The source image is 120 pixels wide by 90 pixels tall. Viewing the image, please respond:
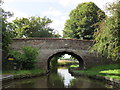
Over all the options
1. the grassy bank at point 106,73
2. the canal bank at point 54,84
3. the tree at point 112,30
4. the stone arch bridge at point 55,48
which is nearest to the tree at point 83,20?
the stone arch bridge at point 55,48

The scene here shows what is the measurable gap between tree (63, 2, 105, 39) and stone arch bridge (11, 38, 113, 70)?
775 centimetres

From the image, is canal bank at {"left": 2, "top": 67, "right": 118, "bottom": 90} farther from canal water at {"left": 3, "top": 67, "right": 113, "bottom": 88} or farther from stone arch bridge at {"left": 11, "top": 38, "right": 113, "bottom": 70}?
stone arch bridge at {"left": 11, "top": 38, "right": 113, "bottom": 70}

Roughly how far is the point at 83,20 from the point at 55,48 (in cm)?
1012

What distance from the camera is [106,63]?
2014cm

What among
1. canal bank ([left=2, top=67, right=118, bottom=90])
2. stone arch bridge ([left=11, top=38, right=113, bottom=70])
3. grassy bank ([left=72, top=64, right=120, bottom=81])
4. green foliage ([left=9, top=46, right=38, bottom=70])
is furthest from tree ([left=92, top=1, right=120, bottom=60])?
stone arch bridge ([left=11, top=38, right=113, bottom=70])

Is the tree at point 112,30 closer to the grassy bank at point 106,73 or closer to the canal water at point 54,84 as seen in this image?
the grassy bank at point 106,73

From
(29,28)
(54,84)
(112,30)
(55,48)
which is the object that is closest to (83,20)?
(55,48)

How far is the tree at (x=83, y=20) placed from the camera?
27.2m

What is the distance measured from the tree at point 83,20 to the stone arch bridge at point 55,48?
775 cm

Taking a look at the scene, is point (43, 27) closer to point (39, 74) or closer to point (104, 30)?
point (39, 74)

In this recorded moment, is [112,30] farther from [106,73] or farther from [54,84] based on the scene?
[54,84]

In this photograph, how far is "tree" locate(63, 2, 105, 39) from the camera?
27.2m

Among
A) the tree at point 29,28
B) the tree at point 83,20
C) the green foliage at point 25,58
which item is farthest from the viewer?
the tree at point 29,28

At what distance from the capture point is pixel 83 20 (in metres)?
27.2
